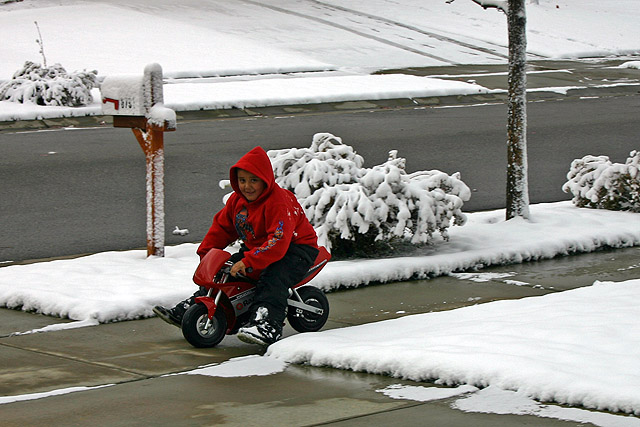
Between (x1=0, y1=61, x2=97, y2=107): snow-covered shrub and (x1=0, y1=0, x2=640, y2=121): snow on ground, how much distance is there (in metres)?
0.27

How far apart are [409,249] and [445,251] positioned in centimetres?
27

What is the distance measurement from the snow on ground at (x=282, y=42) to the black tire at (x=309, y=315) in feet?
36.3

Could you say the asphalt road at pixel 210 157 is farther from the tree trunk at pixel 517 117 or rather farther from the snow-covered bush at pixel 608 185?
the tree trunk at pixel 517 117

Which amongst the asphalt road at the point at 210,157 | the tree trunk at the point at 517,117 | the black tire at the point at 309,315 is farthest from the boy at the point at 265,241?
the tree trunk at the point at 517,117

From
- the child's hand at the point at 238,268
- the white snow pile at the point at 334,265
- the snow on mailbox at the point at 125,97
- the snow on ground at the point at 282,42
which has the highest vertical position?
the snow on ground at the point at 282,42

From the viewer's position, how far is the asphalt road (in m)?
9.29

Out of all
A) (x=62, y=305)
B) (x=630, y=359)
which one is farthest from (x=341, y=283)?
(x=630, y=359)

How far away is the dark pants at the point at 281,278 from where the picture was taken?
18.6 feet

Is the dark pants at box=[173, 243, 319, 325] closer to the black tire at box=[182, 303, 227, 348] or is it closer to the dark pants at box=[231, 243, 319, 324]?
the dark pants at box=[231, 243, 319, 324]

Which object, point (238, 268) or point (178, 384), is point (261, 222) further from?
point (178, 384)

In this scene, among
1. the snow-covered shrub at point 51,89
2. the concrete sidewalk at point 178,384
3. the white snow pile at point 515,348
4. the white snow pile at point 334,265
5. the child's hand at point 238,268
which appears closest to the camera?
the concrete sidewalk at point 178,384

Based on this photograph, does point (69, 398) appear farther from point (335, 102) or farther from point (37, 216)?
point (335, 102)

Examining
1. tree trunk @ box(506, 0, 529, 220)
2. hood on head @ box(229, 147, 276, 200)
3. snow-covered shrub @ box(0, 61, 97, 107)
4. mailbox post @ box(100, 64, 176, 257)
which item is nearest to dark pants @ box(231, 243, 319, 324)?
hood on head @ box(229, 147, 276, 200)

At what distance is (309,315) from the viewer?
5.98 metres
